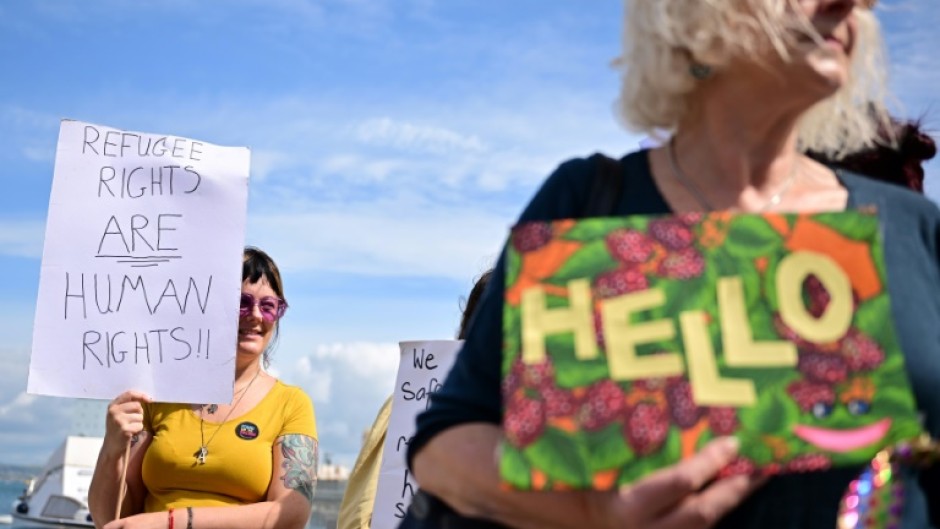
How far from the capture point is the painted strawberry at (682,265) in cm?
156

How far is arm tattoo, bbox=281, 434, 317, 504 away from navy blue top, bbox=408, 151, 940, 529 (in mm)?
3004

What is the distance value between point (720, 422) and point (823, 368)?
0.51 feet

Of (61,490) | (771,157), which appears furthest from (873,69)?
(61,490)

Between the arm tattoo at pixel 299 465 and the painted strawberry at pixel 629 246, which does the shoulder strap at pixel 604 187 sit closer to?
the painted strawberry at pixel 629 246

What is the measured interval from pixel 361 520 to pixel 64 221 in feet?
5.65

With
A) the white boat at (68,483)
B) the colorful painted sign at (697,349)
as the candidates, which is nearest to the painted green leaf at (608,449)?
the colorful painted sign at (697,349)

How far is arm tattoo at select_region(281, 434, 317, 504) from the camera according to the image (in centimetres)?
469

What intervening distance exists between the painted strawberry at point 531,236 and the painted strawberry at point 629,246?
86mm

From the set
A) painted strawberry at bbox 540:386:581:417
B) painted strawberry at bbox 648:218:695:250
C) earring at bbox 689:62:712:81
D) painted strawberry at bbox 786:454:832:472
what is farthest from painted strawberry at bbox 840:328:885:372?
earring at bbox 689:62:712:81

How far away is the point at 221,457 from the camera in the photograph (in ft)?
15.1

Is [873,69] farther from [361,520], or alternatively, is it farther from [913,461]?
[361,520]

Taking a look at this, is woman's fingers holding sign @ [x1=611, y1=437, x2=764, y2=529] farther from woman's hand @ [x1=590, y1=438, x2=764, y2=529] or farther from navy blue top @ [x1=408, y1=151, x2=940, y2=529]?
navy blue top @ [x1=408, y1=151, x2=940, y2=529]

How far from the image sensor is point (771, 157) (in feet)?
6.05

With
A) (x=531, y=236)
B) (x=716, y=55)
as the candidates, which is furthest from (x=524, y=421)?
(x=716, y=55)
